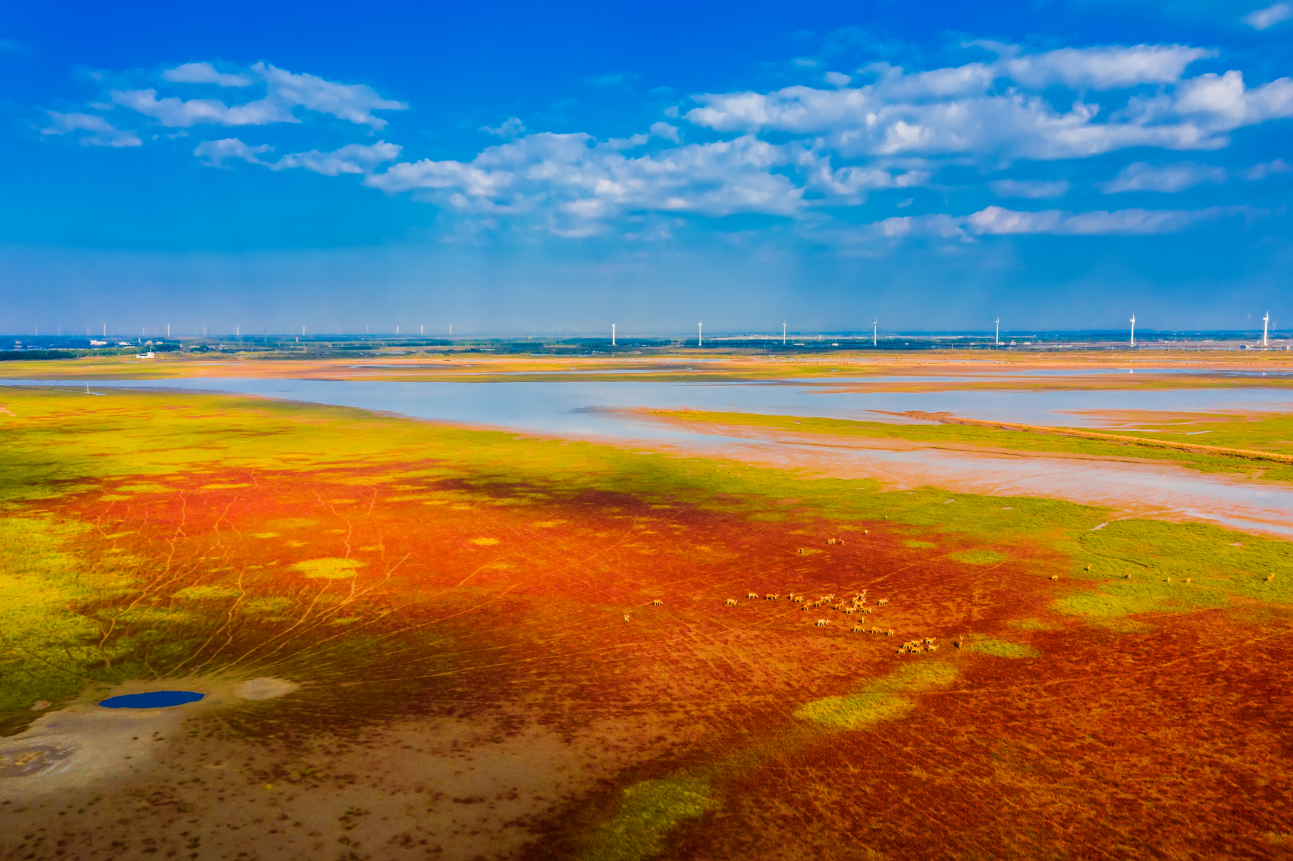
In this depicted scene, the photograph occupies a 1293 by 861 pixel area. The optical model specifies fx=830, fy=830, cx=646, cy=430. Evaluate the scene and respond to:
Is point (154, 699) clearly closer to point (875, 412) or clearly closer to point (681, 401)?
point (875, 412)

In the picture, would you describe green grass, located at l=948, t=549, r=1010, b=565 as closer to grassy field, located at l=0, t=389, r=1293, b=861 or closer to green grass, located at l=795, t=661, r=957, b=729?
grassy field, located at l=0, t=389, r=1293, b=861

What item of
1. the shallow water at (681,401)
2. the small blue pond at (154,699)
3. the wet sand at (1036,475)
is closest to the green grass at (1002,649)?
the small blue pond at (154,699)

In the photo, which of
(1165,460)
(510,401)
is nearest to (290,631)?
(1165,460)

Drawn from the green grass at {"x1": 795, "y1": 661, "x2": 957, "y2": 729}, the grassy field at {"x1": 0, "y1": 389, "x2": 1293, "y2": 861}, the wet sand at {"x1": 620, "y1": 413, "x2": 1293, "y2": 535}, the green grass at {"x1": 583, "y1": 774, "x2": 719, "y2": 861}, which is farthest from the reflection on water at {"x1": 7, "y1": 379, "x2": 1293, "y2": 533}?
the green grass at {"x1": 583, "y1": 774, "x2": 719, "y2": 861}

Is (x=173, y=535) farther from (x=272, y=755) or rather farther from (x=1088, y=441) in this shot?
(x=1088, y=441)

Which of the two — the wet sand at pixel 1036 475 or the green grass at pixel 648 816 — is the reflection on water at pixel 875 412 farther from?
the green grass at pixel 648 816
